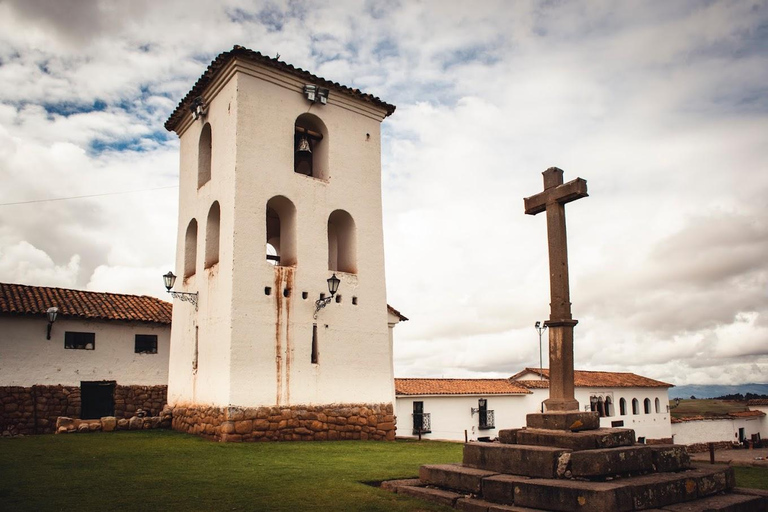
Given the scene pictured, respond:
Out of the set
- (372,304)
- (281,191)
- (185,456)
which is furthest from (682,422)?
(185,456)

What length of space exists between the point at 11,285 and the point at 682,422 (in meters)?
37.4

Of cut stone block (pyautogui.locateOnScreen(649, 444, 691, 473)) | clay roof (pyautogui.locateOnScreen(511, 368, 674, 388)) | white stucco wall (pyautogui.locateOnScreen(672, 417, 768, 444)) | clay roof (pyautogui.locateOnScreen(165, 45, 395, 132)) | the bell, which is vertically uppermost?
clay roof (pyautogui.locateOnScreen(165, 45, 395, 132))

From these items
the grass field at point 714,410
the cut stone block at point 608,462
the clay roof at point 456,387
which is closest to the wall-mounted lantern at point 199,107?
the cut stone block at point 608,462

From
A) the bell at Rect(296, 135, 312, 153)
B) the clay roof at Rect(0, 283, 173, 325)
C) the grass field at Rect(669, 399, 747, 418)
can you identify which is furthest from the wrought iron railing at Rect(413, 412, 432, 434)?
the grass field at Rect(669, 399, 747, 418)

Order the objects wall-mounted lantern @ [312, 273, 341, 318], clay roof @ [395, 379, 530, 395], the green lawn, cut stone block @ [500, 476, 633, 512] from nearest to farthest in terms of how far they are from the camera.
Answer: cut stone block @ [500, 476, 633, 512] < the green lawn < wall-mounted lantern @ [312, 273, 341, 318] < clay roof @ [395, 379, 530, 395]

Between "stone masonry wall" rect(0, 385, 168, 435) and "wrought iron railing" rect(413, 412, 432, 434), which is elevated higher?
"stone masonry wall" rect(0, 385, 168, 435)

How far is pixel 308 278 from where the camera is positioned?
14.2 m

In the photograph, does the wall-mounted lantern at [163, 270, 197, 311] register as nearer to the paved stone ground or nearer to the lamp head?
the lamp head

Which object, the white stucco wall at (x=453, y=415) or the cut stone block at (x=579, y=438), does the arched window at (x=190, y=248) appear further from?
the white stucco wall at (x=453, y=415)

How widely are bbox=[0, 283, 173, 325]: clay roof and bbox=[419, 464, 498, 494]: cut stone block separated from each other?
13.6 meters

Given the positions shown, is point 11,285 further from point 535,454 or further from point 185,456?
point 535,454

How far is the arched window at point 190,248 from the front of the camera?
1625 centimetres

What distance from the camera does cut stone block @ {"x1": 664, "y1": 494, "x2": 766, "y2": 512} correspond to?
5700mm

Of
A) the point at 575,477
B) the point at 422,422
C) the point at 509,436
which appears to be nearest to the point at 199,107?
the point at 509,436
